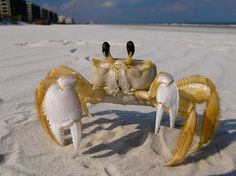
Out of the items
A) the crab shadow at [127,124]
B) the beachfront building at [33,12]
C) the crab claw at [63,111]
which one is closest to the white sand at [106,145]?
the crab shadow at [127,124]

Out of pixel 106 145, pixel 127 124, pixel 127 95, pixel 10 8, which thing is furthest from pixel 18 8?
pixel 106 145

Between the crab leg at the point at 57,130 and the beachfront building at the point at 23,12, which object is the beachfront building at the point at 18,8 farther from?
the crab leg at the point at 57,130

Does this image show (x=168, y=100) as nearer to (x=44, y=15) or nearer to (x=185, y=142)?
(x=185, y=142)

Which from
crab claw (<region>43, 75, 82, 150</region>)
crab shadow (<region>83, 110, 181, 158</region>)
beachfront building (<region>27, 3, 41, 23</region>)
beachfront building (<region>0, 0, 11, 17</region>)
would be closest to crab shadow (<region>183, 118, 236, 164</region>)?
crab shadow (<region>83, 110, 181, 158</region>)

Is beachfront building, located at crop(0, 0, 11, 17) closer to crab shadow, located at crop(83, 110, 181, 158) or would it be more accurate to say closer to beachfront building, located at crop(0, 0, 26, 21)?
beachfront building, located at crop(0, 0, 26, 21)

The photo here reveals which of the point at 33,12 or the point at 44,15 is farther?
the point at 44,15

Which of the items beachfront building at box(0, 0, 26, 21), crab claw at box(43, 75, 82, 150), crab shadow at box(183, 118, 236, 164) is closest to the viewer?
crab claw at box(43, 75, 82, 150)
